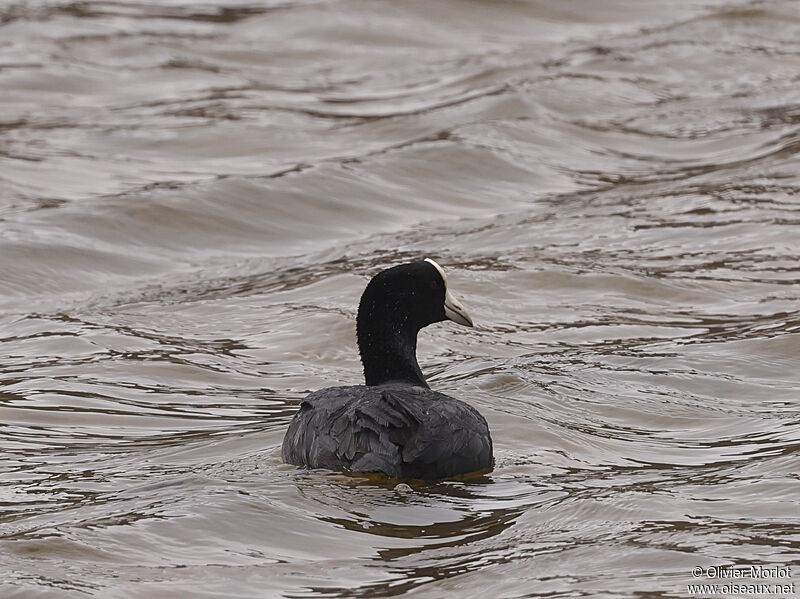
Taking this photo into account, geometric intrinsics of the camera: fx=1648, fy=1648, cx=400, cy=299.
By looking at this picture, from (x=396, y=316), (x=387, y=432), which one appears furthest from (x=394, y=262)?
(x=387, y=432)

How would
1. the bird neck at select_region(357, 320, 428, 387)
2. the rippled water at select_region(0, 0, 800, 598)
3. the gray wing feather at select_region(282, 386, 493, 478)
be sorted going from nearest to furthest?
1. the rippled water at select_region(0, 0, 800, 598)
2. the gray wing feather at select_region(282, 386, 493, 478)
3. the bird neck at select_region(357, 320, 428, 387)

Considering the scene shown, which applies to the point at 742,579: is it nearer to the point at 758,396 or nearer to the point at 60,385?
the point at 758,396

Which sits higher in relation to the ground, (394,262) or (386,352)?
(386,352)

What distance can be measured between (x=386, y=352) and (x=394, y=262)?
405 centimetres

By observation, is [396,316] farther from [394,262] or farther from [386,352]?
[394,262]

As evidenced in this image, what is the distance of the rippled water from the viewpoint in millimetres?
6062

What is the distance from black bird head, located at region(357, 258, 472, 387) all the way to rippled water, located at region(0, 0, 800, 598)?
0.63 m

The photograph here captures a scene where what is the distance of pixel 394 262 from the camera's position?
1151 centimetres

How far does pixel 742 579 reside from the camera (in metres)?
5.49

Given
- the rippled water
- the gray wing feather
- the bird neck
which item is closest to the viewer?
the rippled water

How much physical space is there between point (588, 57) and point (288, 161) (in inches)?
190

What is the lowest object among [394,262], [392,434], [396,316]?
[394,262]

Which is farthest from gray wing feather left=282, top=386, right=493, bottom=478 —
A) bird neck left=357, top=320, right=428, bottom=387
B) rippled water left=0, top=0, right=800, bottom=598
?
bird neck left=357, top=320, right=428, bottom=387

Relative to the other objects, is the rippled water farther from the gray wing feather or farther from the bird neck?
the bird neck
